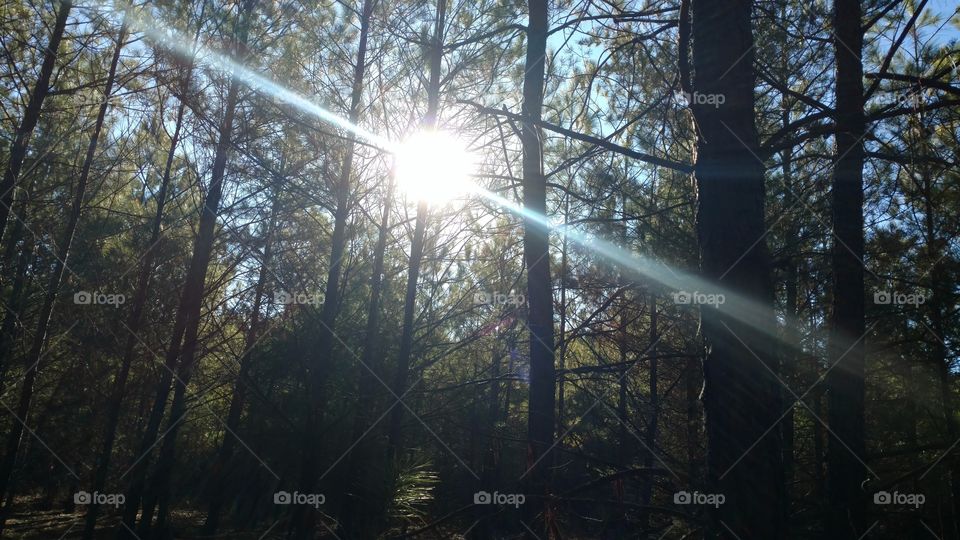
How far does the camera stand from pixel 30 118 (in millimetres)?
9086

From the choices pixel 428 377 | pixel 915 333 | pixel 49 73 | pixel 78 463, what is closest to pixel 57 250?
pixel 49 73

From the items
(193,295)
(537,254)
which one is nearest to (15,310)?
(193,295)

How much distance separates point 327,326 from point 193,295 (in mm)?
2864

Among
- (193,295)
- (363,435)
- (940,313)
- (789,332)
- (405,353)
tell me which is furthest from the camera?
(193,295)

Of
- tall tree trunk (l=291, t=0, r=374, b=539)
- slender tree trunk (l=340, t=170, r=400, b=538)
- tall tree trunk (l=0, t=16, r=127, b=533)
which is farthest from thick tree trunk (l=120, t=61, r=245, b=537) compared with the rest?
slender tree trunk (l=340, t=170, r=400, b=538)

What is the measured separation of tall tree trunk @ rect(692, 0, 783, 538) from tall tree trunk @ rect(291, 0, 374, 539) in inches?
193

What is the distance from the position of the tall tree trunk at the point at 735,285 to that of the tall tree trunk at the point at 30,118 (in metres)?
9.07

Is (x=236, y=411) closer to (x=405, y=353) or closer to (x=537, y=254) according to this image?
(x=405, y=353)

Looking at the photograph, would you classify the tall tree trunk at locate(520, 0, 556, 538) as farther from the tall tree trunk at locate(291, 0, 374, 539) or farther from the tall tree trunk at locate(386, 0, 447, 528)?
the tall tree trunk at locate(291, 0, 374, 539)

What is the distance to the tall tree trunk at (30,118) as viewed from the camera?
874cm

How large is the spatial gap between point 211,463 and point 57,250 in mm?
4534

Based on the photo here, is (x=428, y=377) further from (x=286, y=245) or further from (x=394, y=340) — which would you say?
(x=286, y=245)

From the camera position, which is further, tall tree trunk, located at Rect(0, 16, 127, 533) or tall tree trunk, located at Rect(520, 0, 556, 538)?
tall tree trunk, located at Rect(0, 16, 127, 533)

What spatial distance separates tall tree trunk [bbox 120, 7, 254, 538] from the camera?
8320mm
